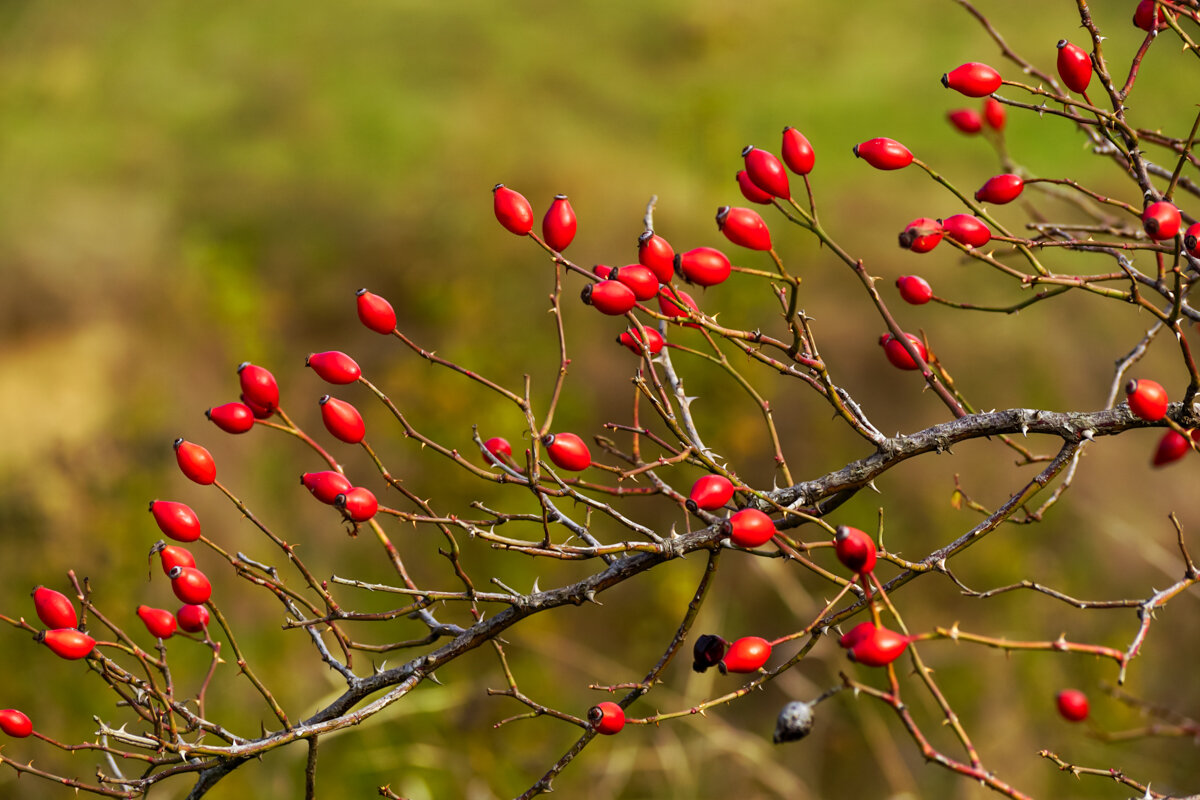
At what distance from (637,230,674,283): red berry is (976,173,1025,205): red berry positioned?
1.79 ft

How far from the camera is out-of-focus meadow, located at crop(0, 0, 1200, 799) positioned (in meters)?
5.39

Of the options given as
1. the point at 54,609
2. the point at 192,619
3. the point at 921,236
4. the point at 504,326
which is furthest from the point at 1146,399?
the point at 504,326

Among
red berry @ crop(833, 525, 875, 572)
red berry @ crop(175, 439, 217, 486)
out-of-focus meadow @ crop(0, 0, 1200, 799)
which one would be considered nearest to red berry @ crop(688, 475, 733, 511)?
red berry @ crop(833, 525, 875, 572)

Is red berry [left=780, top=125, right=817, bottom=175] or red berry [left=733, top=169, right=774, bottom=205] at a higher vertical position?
red berry [left=780, top=125, right=817, bottom=175]

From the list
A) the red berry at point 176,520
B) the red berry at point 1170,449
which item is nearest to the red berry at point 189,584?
the red berry at point 176,520

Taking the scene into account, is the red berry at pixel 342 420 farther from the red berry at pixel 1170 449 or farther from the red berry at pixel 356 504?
the red berry at pixel 1170 449

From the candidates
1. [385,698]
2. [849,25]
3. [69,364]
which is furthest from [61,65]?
[385,698]

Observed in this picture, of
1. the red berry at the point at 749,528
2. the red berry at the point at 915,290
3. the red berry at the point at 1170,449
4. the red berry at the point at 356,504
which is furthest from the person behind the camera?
the red berry at the point at 1170,449

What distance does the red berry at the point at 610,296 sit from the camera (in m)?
1.44

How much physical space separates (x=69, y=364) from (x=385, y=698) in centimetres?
747

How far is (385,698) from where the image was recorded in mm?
1532

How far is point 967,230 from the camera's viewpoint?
1634mm

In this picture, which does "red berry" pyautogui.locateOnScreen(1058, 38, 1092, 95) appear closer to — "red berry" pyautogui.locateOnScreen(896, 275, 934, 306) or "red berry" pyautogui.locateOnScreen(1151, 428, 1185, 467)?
"red berry" pyautogui.locateOnScreen(896, 275, 934, 306)

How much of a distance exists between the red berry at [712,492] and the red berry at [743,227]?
352 mm
